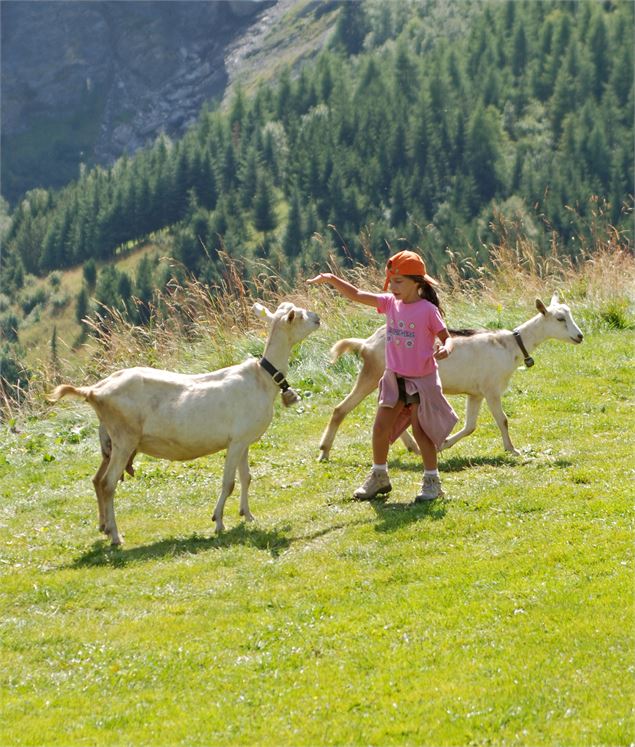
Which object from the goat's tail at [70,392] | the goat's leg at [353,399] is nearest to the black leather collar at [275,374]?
the goat's tail at [70,392]

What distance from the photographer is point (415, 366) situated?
10047 mm

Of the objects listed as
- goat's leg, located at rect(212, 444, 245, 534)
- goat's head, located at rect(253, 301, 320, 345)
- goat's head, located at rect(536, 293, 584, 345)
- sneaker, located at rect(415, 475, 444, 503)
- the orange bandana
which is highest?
the orange bandana

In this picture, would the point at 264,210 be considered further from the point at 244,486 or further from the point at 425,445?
the point at 425,445

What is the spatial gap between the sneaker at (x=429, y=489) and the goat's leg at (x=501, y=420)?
2150 millimetres

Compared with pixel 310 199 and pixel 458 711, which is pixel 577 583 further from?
pixel 310 199

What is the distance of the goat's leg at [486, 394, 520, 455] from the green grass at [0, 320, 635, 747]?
0.14 metres

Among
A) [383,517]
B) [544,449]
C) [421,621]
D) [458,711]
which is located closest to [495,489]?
[383,517]

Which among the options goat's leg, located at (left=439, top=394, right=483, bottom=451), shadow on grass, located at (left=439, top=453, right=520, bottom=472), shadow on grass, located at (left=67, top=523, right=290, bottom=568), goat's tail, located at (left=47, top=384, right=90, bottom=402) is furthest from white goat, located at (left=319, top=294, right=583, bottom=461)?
goat's tail, located at (left=47, top=384, right=90, bottom=402)

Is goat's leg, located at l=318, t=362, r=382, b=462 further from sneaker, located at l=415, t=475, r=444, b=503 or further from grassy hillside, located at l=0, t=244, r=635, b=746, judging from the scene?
sneaker, located at l=415, t=475, r=444, b=503

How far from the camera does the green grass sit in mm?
6160

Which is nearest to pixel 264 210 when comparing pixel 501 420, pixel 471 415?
pixel 471 415

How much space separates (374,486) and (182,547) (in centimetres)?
199

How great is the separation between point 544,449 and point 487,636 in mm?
5546

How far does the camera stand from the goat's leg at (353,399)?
1247 cm
